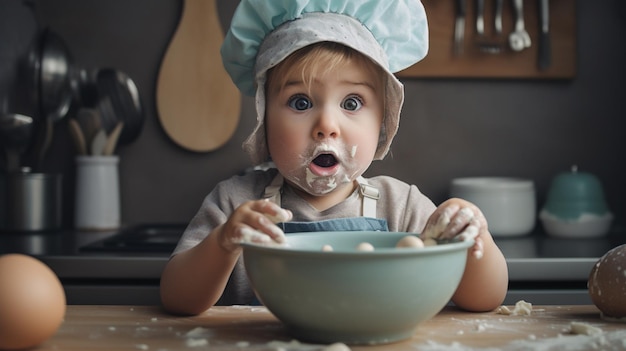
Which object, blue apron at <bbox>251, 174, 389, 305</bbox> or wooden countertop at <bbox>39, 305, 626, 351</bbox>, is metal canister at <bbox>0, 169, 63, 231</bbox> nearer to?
blue apron at <bbox>251, 174, 389, 305</bbox>

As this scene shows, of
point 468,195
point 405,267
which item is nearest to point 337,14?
point 405,267

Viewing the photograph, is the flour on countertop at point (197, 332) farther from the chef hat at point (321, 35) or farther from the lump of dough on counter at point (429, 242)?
the chef hat at point (321, 35)

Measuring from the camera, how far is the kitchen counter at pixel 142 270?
5.32ft

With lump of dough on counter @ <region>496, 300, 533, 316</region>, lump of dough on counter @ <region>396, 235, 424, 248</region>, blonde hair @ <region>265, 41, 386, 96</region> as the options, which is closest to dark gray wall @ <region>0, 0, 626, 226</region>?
blonde hair @ <region>265, 41, 386, 96</region>

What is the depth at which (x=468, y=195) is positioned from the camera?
1.97m

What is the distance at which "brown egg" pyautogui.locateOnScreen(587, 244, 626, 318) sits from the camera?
84cm

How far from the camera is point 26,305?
0.70m

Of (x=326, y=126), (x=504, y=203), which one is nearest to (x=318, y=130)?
(x=326, y=126)

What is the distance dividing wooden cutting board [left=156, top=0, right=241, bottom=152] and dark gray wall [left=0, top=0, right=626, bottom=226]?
0.14 feet

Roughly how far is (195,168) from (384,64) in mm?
1155

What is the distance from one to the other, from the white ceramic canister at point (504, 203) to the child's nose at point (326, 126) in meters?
0.98

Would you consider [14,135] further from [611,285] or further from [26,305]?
[611,285]

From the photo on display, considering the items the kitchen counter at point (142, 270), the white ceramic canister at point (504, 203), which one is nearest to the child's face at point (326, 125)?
the kitchen counter at point (142, 270)

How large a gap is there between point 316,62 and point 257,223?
34cm
